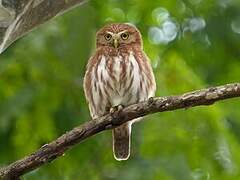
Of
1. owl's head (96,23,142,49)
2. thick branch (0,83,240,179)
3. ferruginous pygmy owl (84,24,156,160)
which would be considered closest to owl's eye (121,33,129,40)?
owl's head (96,23,142,49)

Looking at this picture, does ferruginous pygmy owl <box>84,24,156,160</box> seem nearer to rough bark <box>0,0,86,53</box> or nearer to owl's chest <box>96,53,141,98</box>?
owl's chest <box>96,53,141,98</box>

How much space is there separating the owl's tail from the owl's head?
0.51m

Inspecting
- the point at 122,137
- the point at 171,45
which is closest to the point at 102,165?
the point at 122,137

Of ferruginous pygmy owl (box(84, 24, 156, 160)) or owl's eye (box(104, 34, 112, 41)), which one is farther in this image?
owl's eye (box(104, 34, 112, 41))

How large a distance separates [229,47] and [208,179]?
1629 mm

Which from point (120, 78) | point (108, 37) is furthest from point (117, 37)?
point (120, 78)

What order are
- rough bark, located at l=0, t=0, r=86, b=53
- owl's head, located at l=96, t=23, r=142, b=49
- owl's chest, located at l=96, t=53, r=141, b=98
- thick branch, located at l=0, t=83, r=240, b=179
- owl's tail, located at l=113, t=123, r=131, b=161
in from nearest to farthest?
rough bark, located at l=0, t=0, r=86, b=53, thick branch, located at l=0, t=83, r=240, b=179, owl's chest, located at l=96, t=53, r=141, b=98, owl's tail, located at l=113, t=123, r=131, b=161, owl's head, located at l=96, t=23, r=142, b=49

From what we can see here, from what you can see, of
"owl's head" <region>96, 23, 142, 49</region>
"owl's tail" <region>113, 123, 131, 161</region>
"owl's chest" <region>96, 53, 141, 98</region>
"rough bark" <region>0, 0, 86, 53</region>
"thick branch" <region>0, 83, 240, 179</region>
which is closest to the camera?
"rough bark" <region>0, 0, 86, 53</region>

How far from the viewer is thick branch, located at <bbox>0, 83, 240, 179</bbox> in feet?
11.7

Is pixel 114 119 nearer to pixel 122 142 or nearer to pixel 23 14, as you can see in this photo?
pixel 23 14

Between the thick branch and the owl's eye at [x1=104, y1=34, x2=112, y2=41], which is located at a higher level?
the owl's eye at [x1=104, y1=34, x2=112, y2=41]

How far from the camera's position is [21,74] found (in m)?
5.71

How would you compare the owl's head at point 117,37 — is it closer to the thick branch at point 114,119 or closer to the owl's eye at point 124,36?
the owl's eye at point 124,36

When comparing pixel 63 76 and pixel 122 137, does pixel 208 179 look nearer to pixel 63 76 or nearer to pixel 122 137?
pixel 122 137
